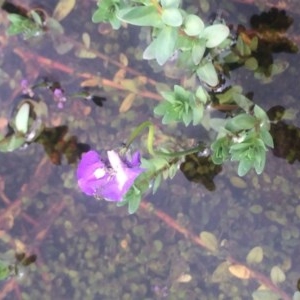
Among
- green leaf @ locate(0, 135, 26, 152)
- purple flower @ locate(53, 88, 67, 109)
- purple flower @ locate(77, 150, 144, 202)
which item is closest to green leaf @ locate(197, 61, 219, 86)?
purple flower @ locate(77, 150, 144, 202)

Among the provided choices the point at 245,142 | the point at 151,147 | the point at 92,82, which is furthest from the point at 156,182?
the point at 92,82

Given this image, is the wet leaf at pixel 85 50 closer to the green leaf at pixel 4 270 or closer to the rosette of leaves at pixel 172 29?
the rosette of leaves at pixel 172 29

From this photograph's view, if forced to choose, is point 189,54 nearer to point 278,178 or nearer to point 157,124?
point 157,124

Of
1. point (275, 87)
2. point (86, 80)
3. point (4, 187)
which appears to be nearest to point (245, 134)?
point (275, 87)

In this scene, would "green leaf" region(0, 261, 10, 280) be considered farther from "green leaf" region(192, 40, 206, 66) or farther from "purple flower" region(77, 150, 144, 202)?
"green leaf" region(192, 40, 206, 66)

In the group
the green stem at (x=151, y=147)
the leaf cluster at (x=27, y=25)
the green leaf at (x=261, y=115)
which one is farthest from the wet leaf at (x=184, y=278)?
the leaf cluster at (x=27, y=25)
